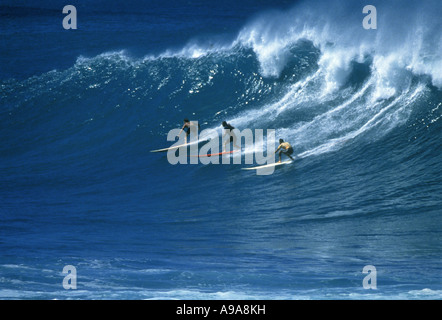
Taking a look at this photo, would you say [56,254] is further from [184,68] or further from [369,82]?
[184,68]

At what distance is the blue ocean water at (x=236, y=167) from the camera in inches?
314

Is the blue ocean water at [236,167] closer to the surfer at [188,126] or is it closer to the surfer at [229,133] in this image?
the surfer at [188,126]

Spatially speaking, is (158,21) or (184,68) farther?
(158,21)

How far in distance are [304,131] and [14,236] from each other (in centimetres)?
692

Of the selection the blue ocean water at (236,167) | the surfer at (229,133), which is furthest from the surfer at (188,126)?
the surfer at (229,133)

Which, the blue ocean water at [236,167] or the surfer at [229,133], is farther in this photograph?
the surfer at [229,133]

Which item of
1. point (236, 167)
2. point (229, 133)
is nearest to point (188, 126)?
point (229, 133)

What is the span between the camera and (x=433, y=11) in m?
15.9

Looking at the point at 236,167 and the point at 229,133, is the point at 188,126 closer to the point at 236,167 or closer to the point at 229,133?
the point at 229,133

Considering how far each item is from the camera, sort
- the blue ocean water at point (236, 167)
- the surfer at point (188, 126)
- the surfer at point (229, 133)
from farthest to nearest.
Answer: the surfer at point (188, 126), the surfer at point (229, 133), the blue ocean water at point (236, 167)

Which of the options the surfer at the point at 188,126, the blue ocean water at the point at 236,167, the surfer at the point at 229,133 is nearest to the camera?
the blue ocean water at the point at 236,167

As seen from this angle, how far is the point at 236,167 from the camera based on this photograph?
1338 centimetres
